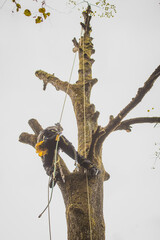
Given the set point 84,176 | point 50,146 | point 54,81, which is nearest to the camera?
point 84,176

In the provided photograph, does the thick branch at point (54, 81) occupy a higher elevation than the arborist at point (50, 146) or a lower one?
higher

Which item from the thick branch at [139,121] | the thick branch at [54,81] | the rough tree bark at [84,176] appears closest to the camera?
the rough tree bark at [84,176]

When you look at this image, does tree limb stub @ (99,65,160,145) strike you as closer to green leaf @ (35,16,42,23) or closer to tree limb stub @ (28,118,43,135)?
tree limb stub @ (28,118,43,135)

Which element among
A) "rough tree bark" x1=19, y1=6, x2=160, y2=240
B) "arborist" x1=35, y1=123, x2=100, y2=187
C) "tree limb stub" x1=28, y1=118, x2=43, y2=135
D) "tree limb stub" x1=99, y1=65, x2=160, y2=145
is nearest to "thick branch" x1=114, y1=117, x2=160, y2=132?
"rough tree bark" x1=19, y1=6, x2=160, y2=240

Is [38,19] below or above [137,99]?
above

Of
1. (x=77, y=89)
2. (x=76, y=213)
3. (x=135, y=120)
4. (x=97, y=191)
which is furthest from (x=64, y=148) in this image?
(x=77, y=89)

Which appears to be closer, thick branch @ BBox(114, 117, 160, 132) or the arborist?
the arborist

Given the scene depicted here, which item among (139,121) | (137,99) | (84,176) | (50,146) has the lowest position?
(84,176)

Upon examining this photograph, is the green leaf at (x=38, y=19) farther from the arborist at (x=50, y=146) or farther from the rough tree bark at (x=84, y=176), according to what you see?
the arborist at (x=50, y=146)

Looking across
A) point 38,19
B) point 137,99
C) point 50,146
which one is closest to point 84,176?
point 50,146

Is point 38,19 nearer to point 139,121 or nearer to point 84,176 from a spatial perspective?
point 139,121

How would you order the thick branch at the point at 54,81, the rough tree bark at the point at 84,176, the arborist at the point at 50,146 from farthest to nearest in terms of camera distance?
the thick branch at the point at 54,81 < the arborist at the point at 50,146 < the rough tree bark at the point at 84,176

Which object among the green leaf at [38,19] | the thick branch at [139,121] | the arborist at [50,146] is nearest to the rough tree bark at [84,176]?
the thick branch at [139,121]

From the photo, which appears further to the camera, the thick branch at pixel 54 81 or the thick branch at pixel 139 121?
the thick branch at pixel 54 81
